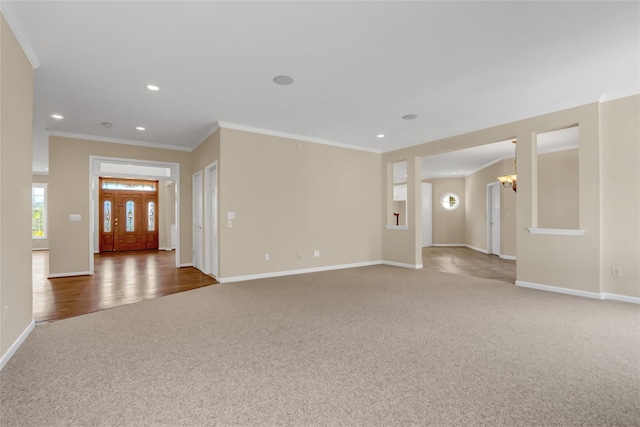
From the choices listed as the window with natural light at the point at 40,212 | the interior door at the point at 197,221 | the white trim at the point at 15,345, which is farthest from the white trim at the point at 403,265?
the window with natural light at the point at 40,212

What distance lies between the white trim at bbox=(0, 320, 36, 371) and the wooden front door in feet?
26.8

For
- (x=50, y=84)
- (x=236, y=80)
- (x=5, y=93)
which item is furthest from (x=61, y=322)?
(x=236, y=80)

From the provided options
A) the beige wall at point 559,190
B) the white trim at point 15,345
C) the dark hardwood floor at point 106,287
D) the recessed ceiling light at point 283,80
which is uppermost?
the recessed ceiling light at point 283,80

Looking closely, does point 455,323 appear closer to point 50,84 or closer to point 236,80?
point 236,80

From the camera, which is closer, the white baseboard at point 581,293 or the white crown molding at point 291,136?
the white baseboard at point 581,293

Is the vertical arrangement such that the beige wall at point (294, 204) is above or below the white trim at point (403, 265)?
above

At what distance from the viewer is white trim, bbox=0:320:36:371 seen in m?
2.30

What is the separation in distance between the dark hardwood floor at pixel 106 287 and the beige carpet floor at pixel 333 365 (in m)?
0.48

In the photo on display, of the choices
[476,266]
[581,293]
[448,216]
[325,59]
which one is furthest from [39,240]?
[581,293]

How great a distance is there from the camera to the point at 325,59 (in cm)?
312

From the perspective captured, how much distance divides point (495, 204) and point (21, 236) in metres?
10.1

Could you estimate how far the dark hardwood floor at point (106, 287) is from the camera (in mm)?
3809

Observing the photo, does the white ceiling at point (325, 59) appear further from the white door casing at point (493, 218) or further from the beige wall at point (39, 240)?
the beige wall at point (39, 240)

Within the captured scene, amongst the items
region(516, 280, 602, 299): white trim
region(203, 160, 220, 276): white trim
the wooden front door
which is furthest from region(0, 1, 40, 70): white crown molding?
the wooden front door
